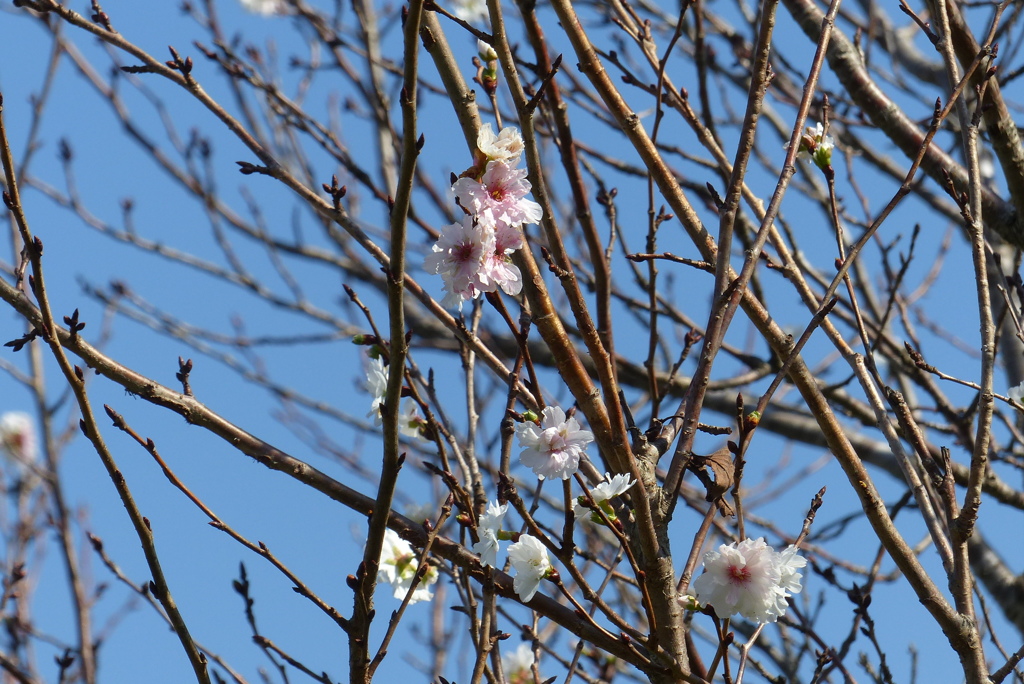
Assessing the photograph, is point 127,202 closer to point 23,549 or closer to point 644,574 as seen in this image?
point 23,549

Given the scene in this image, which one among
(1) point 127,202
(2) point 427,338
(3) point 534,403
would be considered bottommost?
(3) point 534,403

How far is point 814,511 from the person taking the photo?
1.99 metres

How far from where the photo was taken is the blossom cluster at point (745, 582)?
159cm

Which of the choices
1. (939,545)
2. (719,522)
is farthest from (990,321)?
(719,522)

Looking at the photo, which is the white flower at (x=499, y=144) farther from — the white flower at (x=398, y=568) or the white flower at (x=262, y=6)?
the white flower at (x=262, y=6)

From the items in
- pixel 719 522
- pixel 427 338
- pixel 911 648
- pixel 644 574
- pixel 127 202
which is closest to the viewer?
pixel 644 574

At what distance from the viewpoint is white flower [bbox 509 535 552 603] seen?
159 cm

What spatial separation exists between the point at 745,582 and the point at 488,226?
0.83m

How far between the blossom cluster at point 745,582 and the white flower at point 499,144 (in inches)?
32.9

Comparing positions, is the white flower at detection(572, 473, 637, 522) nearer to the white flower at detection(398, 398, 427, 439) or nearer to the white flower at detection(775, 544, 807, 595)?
the white flower at detection(775, 544, 807, 595)

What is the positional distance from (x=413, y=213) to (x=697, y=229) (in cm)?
138

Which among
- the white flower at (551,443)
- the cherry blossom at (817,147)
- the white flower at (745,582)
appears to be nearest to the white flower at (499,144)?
the white flower at (551,443)

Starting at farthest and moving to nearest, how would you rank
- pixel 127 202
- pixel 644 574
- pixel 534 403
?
pixel 127 202, pixel 534 403, pixel 644 574

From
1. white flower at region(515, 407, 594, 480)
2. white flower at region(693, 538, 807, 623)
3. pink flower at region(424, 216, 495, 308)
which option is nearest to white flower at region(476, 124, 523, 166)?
pink flower at region(424, 216, 495, 308)
